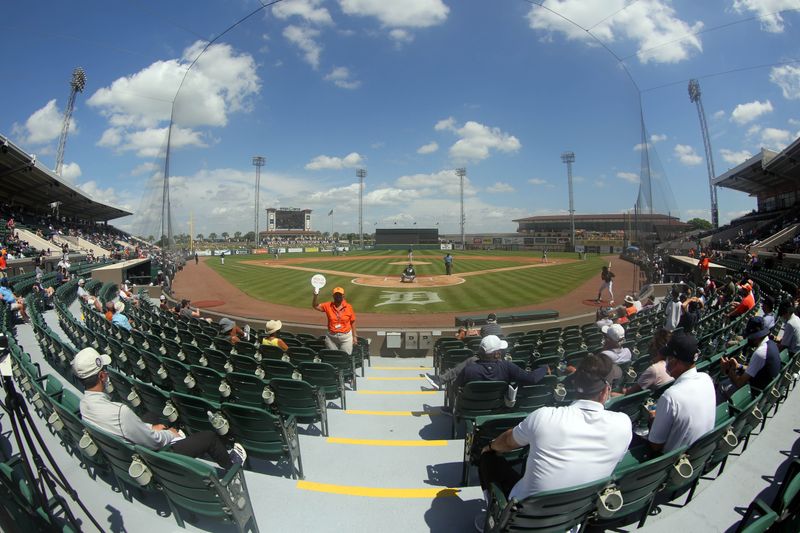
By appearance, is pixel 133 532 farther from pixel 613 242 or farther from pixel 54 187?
pixel 613 242

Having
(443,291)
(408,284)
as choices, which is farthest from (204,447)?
(408,284)

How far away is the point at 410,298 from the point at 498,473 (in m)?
19.1

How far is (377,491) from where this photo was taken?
3.78 m

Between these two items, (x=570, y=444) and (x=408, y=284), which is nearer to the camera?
(x=570, y=444)

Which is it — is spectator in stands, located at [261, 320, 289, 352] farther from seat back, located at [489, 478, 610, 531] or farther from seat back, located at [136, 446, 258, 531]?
seat back, located at [489, 478, 610, 531]

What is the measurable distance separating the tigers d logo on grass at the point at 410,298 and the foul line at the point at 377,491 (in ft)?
54.0

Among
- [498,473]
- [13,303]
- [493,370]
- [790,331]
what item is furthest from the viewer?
[13,303]

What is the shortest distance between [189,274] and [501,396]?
1507 inches

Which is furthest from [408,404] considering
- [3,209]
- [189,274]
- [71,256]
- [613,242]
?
[613,242]

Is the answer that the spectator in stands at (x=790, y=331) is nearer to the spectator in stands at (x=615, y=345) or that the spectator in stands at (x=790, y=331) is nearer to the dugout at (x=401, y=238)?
the spectator in stands at (x=615, y=345)

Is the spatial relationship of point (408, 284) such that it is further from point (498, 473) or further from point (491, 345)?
point (498, 473)

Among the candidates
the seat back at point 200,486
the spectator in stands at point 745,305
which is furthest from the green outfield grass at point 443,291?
the seat back at point 200,486

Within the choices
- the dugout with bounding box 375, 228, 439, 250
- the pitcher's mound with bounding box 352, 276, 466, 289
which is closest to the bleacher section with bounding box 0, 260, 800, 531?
the pitcher's mound with bounding box 352, 276, 466, 289

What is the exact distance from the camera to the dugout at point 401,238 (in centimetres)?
8288
